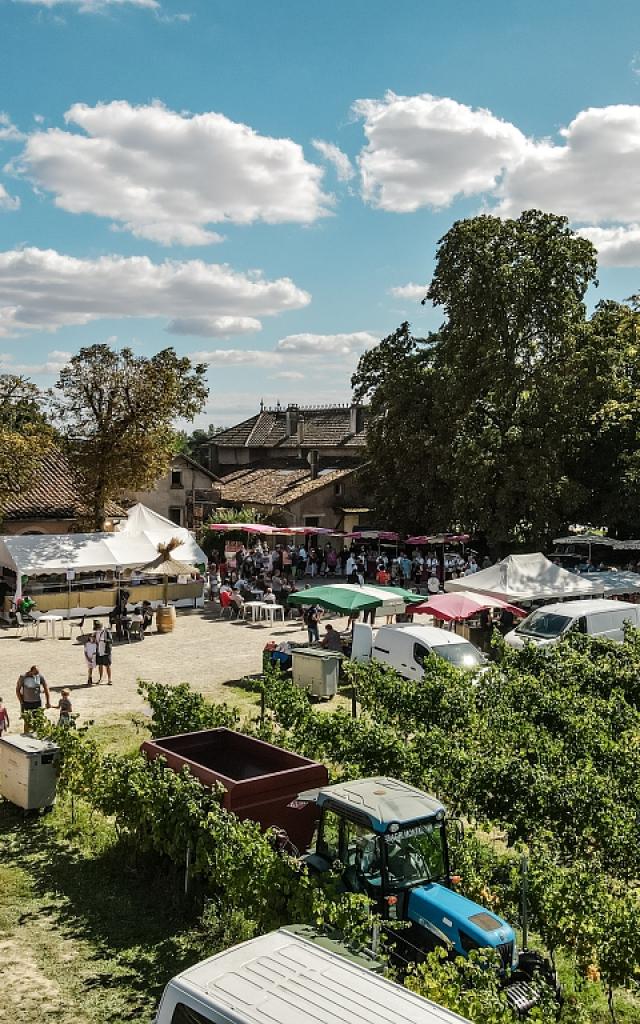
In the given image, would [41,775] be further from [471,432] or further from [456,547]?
[456,547]

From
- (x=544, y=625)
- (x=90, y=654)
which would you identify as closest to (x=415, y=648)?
(x=544, y=625)

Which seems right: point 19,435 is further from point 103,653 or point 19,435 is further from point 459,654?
point 459,654

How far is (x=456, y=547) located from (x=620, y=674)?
27.2 m

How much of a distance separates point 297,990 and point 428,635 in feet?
48.9

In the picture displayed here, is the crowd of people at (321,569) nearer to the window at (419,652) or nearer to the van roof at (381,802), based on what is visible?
the window at (419,652)

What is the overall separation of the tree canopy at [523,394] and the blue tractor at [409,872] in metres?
26.0

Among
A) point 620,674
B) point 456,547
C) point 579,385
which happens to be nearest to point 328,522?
point 456,547

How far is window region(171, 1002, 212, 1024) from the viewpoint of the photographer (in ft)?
18.4

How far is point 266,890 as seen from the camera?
8719mm

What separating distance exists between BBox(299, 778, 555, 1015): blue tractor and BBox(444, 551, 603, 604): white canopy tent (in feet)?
53.0

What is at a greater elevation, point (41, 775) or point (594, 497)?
point (594, 497)

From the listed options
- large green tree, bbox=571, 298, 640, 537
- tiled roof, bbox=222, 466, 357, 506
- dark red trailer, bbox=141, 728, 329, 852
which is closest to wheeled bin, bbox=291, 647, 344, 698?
dark red trailer, bbox=141, 728, 329, 852

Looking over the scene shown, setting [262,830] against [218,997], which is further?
[262,830]

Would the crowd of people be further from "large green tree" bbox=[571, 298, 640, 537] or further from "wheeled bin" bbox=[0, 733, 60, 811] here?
"wheeled bin" bbox=[0, 733, 60, 811]
